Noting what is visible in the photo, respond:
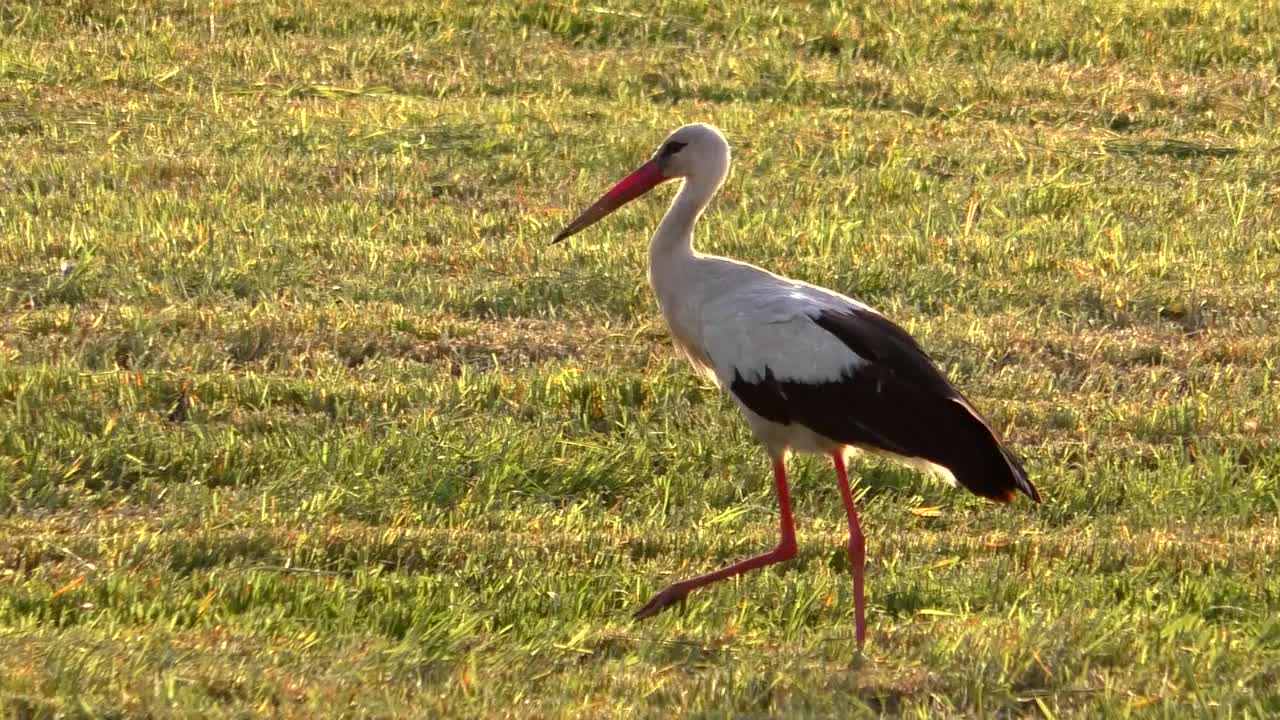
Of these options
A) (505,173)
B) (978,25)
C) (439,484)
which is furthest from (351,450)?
(978,25)

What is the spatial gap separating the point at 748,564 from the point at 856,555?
1.00ft

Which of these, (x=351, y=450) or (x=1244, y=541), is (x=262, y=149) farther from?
(x=1244, y=541)

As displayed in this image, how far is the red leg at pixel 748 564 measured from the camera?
5.48 metres

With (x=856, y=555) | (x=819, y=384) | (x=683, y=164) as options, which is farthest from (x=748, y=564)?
(x=683, y=164)

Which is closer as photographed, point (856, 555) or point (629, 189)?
point (856, 555)

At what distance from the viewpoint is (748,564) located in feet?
18.7

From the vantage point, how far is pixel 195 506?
608cm

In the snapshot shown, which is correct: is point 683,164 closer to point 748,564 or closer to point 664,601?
point 748,564

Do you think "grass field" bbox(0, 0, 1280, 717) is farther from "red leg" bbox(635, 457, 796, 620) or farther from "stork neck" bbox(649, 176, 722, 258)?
"stork neck" bbox(649, 176, 722, 258)

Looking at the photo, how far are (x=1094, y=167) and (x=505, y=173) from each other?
315cm

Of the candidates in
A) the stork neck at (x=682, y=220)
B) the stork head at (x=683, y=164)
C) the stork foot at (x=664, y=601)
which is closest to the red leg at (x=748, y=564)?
the stork foot at (x=664, y=601)

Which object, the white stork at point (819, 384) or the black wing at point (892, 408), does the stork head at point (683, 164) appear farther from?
the black wing at point (892, 408)

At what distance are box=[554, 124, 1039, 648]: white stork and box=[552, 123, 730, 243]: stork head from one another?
0.56 m

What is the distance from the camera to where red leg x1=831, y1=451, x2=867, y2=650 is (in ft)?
17.2
